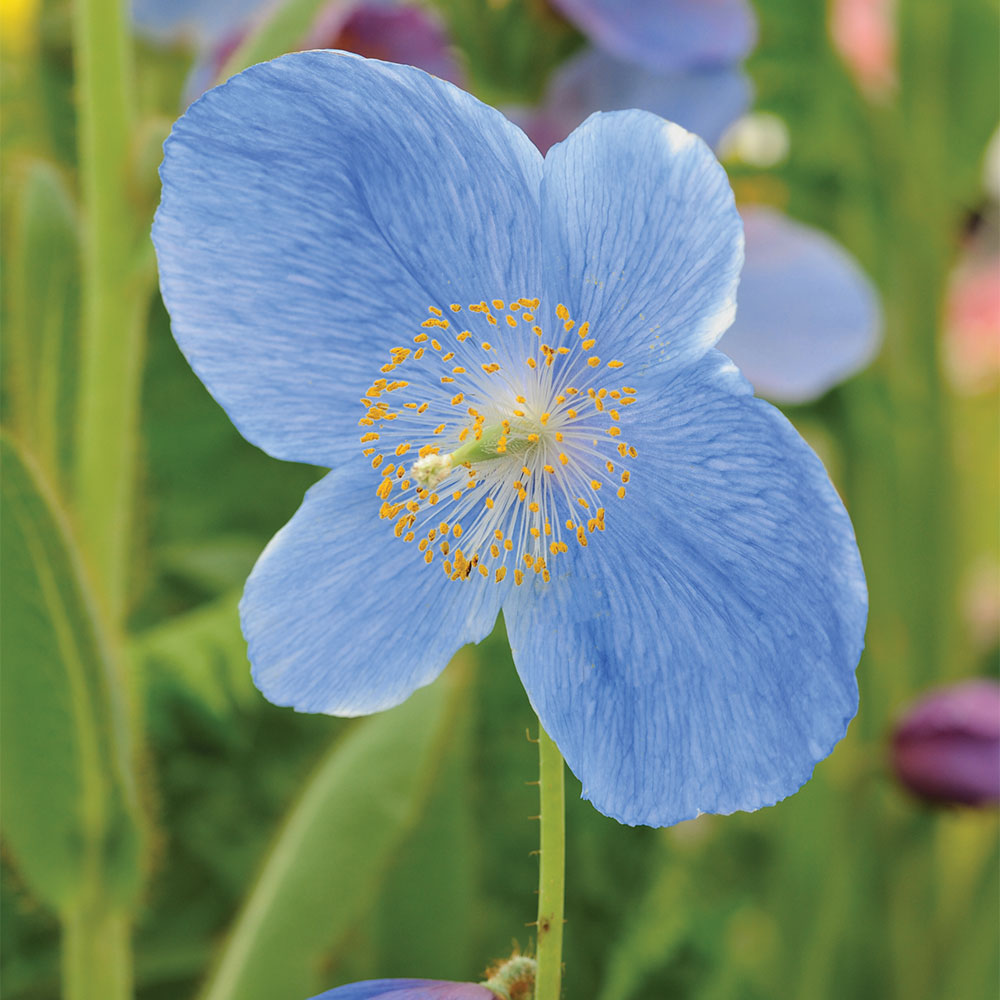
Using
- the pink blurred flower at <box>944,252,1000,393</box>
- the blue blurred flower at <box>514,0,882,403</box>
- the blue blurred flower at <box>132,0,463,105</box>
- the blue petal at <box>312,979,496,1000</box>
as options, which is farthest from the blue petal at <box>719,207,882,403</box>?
the pink blurred flower at <box>944,252,1000,393</box>

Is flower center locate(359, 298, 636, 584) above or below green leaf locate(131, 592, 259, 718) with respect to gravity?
above

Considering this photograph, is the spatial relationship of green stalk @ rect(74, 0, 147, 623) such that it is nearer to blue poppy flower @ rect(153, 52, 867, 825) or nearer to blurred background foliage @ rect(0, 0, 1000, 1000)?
blurred background foliage @ rect(0, 0, 1000, 1000)

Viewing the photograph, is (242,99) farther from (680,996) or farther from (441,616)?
(680,996)

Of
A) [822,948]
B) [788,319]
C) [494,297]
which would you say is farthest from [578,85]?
[822,948]

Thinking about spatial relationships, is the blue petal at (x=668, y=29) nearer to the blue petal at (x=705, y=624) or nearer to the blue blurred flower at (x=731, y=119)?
the blue blurred flower at (x=731, y=119)

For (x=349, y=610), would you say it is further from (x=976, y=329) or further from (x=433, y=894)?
(x=976, y=329)

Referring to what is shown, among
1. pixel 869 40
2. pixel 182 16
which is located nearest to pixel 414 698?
pixel 182 16
